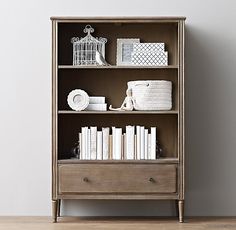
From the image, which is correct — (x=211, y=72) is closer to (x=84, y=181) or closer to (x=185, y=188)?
(x=185, y=188)

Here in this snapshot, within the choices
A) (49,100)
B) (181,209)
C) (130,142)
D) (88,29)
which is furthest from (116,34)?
(181,209)

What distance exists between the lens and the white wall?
13.6ft

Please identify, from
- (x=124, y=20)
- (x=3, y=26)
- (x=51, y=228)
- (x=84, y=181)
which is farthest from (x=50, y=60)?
(x=51, y=228)

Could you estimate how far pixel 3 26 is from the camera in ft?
13.6

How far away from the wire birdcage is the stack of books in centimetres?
25

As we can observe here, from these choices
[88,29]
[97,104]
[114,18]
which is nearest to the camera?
[114,18]

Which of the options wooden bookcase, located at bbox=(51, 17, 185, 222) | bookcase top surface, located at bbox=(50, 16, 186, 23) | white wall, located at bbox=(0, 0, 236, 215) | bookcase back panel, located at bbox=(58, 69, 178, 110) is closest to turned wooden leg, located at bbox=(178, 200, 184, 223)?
wooden bookcase, located at bbox=(51, 17, 185, 222)

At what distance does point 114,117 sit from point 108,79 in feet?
0.90

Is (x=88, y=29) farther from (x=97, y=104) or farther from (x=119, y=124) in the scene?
(x=119, y=124)

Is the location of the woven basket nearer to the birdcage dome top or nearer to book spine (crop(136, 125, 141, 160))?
book spine (crop(136, 125, 141, 160))

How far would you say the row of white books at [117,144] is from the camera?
389 cm

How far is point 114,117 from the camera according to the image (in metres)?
4.16

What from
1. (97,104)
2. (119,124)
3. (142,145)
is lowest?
(142,145)

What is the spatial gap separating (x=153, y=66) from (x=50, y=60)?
0.78 metres
